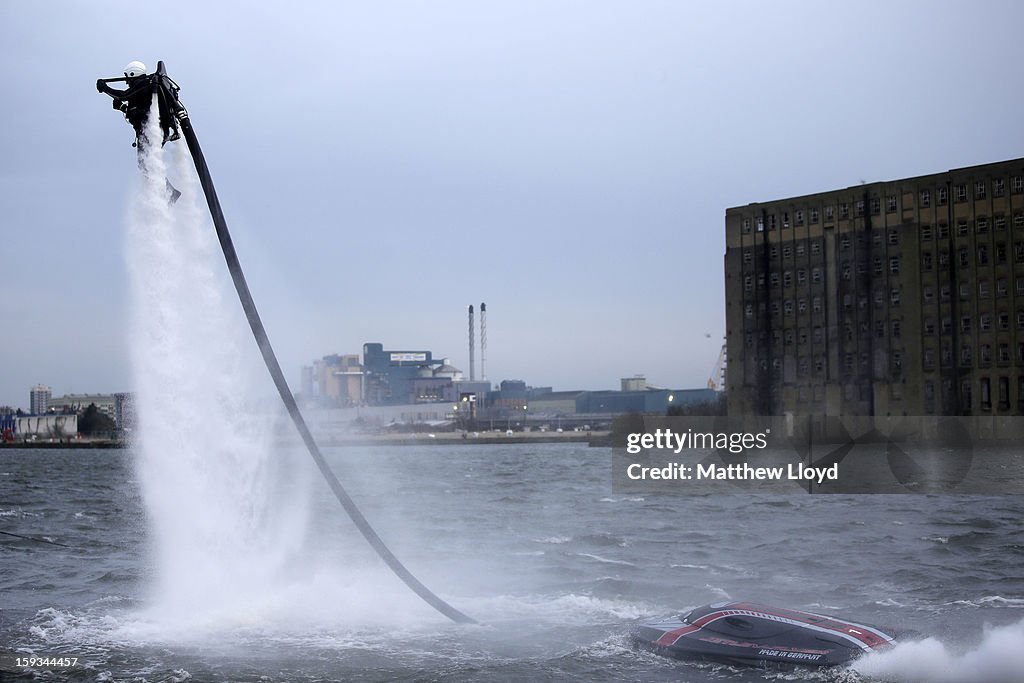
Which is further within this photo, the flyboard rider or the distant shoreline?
the distant shoreline

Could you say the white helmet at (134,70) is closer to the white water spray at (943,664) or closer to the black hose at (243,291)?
the black hose at (243,291)

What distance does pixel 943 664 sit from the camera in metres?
15.7

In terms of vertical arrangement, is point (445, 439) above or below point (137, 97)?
below

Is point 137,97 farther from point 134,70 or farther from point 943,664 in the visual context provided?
point 943,664

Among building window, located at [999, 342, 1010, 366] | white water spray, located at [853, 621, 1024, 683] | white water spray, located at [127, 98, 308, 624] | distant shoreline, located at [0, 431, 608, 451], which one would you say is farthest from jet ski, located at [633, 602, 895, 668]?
distant shoreline, located at [0, 431, 608, 451]

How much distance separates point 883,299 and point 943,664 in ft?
274

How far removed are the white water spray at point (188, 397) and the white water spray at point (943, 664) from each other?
422 inches

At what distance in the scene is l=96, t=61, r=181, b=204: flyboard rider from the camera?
44.9 ft

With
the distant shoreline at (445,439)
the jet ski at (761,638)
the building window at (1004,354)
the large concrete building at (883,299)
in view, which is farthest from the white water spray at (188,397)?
the distant shoreline at (445,439)

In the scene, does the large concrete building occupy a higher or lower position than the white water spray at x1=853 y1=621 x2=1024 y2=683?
higher

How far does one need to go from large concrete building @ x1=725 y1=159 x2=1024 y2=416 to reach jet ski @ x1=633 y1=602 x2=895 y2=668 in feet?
248

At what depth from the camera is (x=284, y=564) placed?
2356 centimetres

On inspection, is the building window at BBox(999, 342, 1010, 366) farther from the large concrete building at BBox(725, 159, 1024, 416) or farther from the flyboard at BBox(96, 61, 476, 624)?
the flyboard at BBox(96, 61, 476, 624)

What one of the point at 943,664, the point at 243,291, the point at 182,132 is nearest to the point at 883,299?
the point at 943,664
